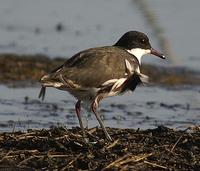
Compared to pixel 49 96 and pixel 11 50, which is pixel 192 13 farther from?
pixel 49 96

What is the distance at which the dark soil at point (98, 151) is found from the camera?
6.55 m

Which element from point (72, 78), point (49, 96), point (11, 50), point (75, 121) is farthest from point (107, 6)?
point (72, 78)

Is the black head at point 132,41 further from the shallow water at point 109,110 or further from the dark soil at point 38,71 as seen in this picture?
the dark soil at point 38,71

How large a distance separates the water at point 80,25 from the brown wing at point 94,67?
7.33 metres

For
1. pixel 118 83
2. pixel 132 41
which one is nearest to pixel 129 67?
pixel 118 83

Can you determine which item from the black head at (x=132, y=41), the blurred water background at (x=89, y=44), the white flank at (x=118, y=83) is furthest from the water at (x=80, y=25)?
the white flank at (x=118, y=83)

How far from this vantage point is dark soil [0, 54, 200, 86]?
530 inches

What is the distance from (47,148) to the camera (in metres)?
6.92

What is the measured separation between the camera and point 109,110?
11406 mm

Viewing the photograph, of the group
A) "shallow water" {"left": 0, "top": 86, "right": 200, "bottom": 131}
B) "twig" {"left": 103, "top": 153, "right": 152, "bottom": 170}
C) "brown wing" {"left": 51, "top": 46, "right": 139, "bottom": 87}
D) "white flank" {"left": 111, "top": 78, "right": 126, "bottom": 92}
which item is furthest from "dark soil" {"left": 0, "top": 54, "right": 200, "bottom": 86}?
"twig" {"left": 103, "top": 153, "right": 152, "bottom": 170}

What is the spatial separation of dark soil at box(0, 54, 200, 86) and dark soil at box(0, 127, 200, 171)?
587 cm

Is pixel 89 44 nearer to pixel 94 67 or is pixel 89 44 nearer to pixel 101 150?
pixel 94 67

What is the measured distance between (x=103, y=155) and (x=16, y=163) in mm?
747

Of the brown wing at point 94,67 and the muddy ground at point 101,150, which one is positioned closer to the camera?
the muddy ground at point 101,150
